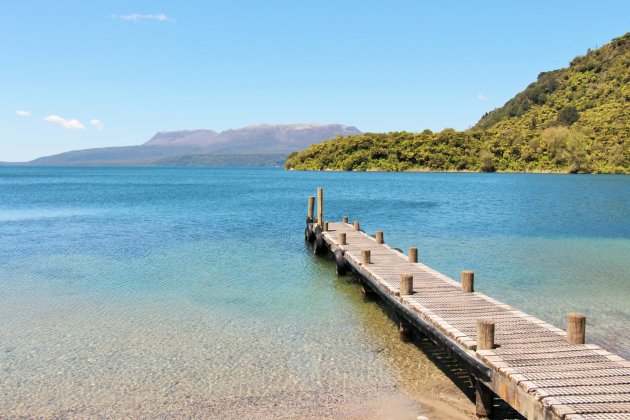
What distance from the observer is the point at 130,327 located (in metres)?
14.0

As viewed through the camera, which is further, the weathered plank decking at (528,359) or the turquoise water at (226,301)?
the turquoise water at (226,301)

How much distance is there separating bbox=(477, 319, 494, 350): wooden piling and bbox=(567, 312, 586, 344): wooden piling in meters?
1.45

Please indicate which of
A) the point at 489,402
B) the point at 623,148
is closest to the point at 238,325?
the point at 489,402

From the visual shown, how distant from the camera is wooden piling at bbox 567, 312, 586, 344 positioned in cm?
919

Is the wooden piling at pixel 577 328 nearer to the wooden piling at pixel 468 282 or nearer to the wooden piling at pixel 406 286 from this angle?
the wooden piling at pixel 468 282

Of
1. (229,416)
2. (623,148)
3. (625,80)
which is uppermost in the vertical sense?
(625,80)

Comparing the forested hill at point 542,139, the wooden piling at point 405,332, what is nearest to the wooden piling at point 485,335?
the wooden piling at point 405,332

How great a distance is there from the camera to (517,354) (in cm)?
891

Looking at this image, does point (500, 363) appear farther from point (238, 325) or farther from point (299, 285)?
point (299, 285)

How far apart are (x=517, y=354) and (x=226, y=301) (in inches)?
385

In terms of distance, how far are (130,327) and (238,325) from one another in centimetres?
281

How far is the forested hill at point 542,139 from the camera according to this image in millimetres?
115069

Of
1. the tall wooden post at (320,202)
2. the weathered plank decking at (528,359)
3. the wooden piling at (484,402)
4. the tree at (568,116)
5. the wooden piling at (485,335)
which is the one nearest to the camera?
the weathered plank decking at (528,359)

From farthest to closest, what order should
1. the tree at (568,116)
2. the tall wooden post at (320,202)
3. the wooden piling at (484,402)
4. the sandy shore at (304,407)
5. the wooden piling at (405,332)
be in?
the tree at (568,116)
the tall wooden post at (320,202)
the wooden piling at (405,332)
the sandy shore at (304,407)
the wooden piling at (484,402)
